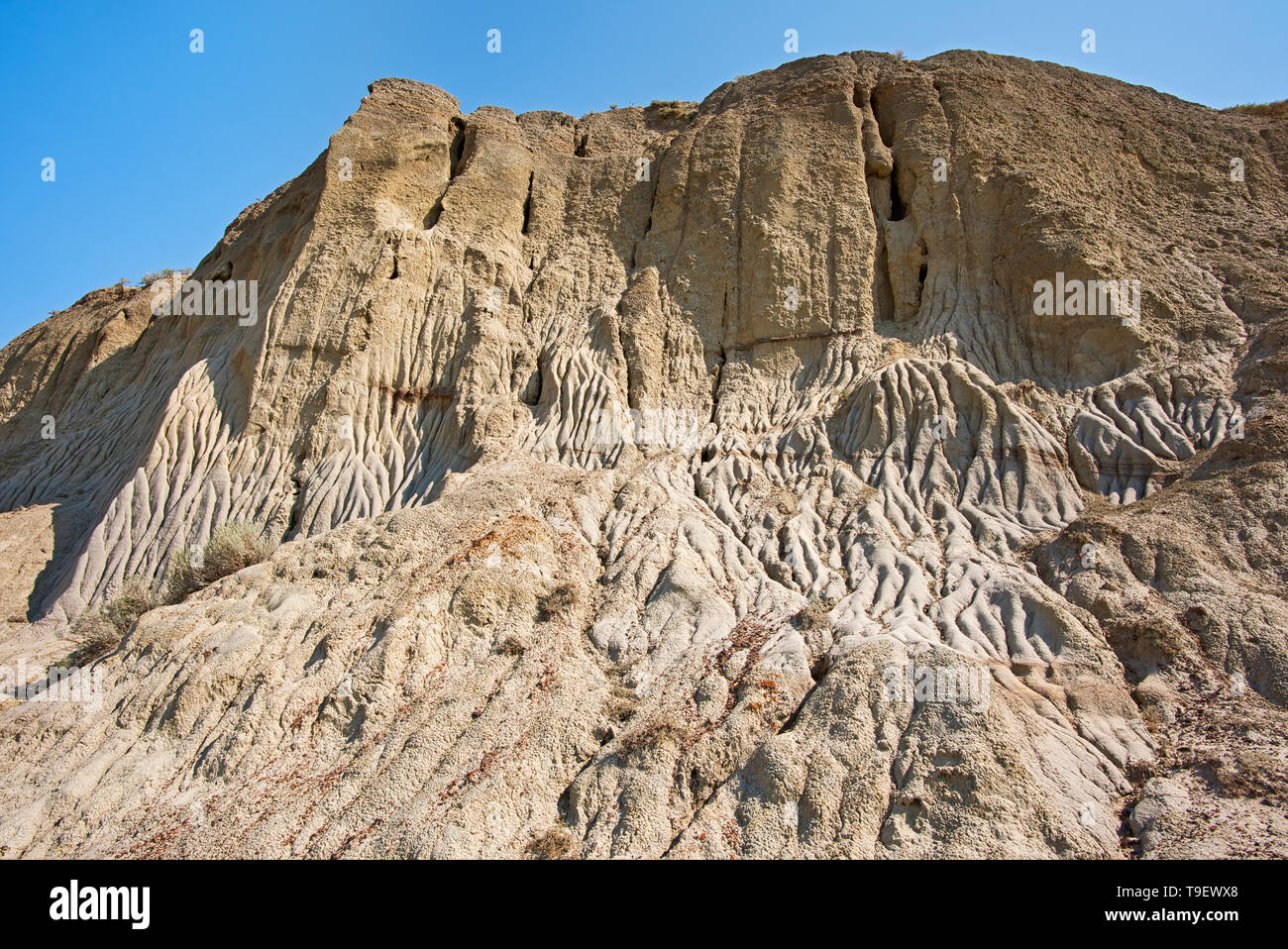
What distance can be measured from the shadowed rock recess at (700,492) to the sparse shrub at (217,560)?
57.6 inches

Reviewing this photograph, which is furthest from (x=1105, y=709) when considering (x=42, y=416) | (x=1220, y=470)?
(x=42, y=416)

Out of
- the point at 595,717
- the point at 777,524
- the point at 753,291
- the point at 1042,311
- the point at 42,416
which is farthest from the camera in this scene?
the point at 42,416

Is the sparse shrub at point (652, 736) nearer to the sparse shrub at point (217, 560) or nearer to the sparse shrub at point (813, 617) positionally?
the sparse shrub at point (813, 617)

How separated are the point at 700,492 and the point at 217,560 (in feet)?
29.9

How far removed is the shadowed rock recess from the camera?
10352 millimetres

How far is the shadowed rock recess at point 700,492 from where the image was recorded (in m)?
10.4

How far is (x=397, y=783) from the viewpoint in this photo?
10852 millimetres

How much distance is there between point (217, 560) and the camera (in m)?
16.0

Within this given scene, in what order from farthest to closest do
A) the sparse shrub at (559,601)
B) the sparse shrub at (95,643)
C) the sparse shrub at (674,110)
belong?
1. the sparse shrub at (674,110)
2. the sparse shrub at (95,643)
3. the sparse shrub at (559,601)

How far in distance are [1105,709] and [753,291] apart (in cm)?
1264

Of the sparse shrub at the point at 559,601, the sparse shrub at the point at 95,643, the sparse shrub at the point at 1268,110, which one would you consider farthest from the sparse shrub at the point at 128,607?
the sparse shrub at the point at 1268,110

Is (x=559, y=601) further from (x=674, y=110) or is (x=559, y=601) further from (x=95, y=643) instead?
A: (x=674, y=110)

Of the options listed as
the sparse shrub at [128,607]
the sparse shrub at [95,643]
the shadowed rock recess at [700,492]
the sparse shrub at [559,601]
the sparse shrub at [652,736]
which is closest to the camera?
the shadowed rock recess at [700,492]
